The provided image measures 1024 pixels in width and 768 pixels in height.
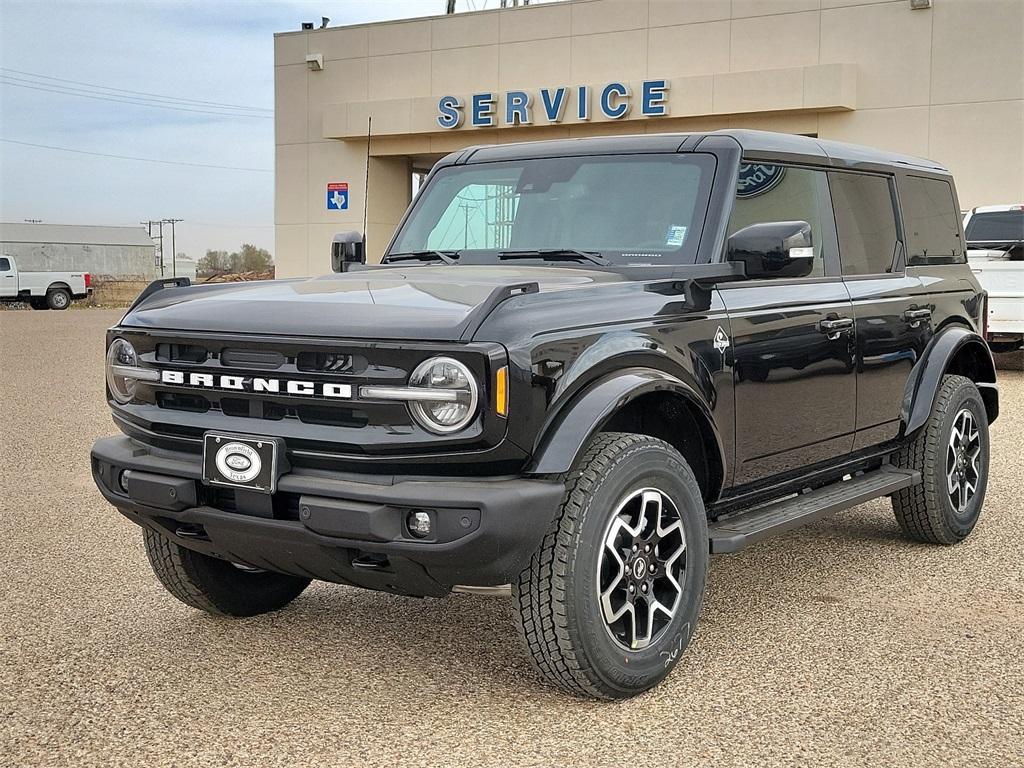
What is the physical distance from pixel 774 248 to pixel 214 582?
248 centimetres

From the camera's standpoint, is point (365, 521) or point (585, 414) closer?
point (365, 521)

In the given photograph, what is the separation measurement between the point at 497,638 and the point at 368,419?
4.52 ft

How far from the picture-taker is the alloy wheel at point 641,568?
372 centimetres

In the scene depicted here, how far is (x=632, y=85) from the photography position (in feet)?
77.1

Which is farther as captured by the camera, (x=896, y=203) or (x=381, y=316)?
(x=896, y=203)

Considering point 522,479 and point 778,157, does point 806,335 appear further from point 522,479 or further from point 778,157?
point 522,479

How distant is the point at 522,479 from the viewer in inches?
136

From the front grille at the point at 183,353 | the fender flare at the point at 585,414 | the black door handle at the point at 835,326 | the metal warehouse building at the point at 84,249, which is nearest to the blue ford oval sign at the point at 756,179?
the black door handle at the point at 835,326

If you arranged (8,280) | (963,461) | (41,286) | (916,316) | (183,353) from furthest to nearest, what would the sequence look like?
(41,286)
(8,280)
(963,461)
(916,316)
(183,353)

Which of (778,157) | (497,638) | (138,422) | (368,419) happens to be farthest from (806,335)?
(138,422)

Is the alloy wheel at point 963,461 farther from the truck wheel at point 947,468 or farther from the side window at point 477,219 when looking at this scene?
the side window at point 477,219

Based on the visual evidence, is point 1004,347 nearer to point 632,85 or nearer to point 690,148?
point 632,85

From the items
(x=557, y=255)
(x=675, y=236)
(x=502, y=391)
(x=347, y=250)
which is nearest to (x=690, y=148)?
(x=675, y=236)

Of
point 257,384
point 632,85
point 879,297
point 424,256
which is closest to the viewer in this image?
point 257,384
